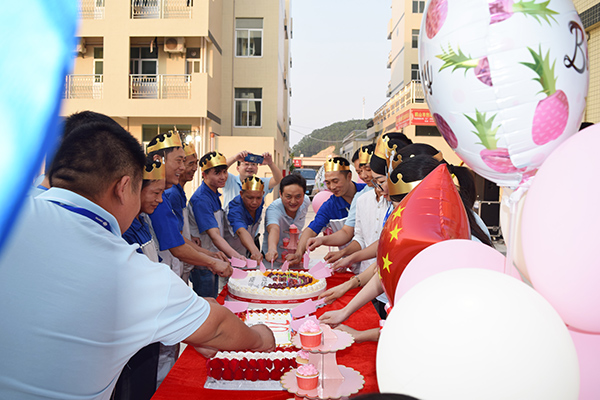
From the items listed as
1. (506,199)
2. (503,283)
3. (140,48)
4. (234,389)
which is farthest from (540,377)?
(140,48)

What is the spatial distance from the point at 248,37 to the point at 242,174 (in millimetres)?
11184

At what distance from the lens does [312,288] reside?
8.54 ft

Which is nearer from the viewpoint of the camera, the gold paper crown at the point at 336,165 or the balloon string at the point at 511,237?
the balloon string at the point at 511,237

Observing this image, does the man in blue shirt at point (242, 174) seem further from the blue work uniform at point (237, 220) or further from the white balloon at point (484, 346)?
the white balloon at point (484, 346)

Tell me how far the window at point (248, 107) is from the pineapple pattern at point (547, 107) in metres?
13.7

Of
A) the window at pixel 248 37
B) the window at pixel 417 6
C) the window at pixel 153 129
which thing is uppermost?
the window at pixel 417 6

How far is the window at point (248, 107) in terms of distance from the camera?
14.4m

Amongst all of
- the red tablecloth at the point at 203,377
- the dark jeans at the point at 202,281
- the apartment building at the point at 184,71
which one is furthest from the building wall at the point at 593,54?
the apartment building at the point at 184,71

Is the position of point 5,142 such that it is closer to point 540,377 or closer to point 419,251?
point 540,377

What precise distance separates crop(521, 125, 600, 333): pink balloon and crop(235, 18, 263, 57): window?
14.5m

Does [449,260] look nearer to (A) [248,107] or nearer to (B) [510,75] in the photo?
(B) [510,75]

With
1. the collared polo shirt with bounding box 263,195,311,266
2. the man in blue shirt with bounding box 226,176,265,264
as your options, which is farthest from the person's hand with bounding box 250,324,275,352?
the collared polo shirt with bounding box 263,195,311,266

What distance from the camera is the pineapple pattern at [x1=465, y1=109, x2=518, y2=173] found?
112 centimetres

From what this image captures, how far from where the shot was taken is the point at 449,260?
3.94ft
